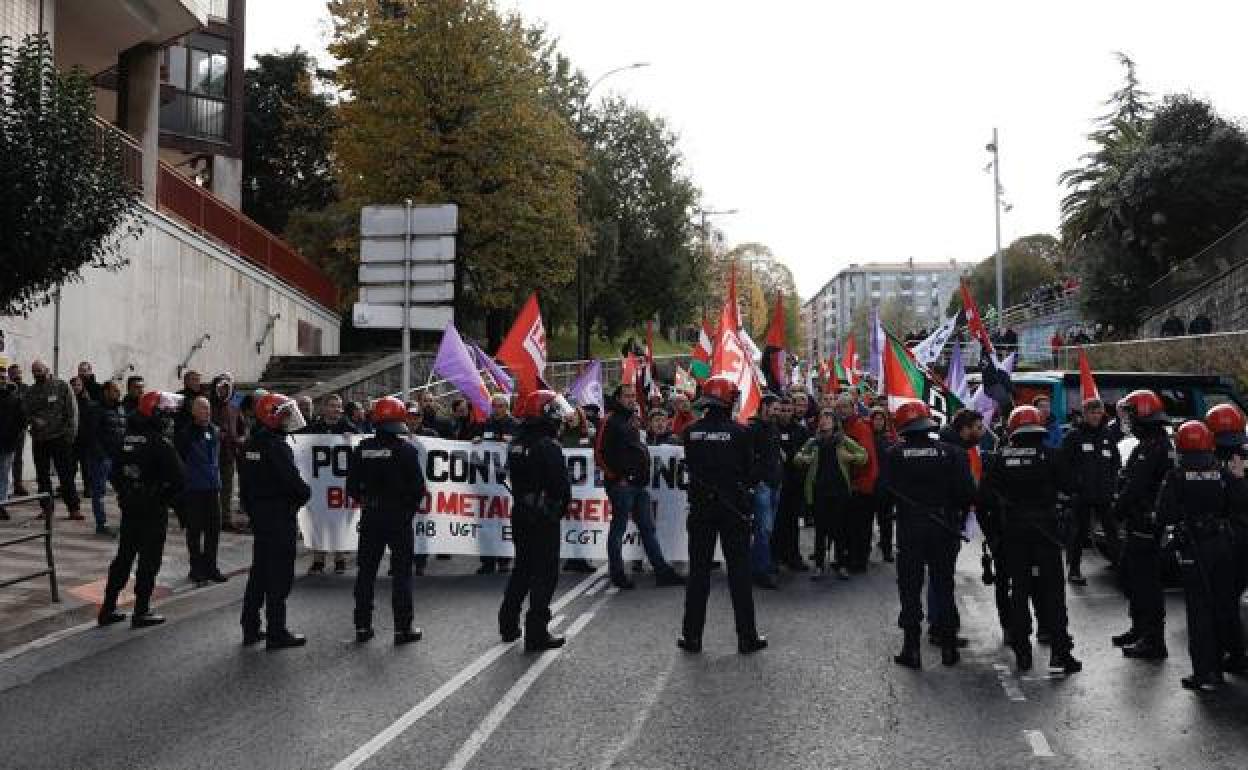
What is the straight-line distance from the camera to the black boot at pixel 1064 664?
24.9 ft

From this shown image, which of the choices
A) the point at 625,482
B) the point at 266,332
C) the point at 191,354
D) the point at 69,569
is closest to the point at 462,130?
the point at 266,332

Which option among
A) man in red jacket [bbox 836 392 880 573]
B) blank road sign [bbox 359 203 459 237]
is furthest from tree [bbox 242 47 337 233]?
man in red jacket [bbox 836 392 880 573]

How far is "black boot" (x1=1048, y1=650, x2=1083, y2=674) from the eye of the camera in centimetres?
759

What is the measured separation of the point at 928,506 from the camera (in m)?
8.01

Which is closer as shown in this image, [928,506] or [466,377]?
[928,506]

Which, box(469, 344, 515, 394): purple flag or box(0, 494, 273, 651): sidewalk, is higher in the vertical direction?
box(469, 344, 515, 394): purple flag

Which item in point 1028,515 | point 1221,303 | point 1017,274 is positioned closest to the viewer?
point 1028,515

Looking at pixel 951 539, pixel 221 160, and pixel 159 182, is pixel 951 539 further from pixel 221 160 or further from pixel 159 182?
pixel 221 160

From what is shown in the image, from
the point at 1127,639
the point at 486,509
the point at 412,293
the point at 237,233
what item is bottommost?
the point at 1127,639

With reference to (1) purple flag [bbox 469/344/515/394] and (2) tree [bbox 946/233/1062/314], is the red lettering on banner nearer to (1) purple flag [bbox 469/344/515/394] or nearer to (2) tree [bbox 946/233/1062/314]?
(1) purple flag [bbox 469/344/515/394]

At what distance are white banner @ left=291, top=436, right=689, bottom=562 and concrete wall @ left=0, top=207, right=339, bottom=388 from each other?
Answer: 728 cm

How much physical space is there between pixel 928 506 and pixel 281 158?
40.9 metres

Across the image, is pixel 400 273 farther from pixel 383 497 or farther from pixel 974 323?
pixel 974 323

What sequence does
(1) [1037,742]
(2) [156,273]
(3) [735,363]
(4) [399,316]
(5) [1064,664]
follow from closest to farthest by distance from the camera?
(1) [1037,742] < (5) [1064,664] < (3) [735,363] < (4) [399,316] < (2) [156,273]
